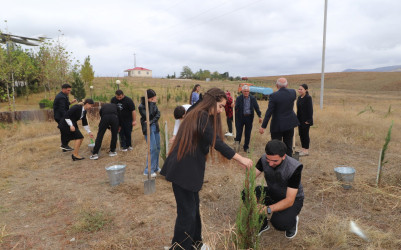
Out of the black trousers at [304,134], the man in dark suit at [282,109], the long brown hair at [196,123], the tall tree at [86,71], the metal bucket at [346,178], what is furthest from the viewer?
the tall tree at [86,71]

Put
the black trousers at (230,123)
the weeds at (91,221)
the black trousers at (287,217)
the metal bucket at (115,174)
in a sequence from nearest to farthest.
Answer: the black trousers at (287,217) → the weeds at (91,221) → the metal bucket at (115,174) → the black trousers at (230,123)

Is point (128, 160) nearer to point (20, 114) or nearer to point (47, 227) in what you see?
point (47, 227)

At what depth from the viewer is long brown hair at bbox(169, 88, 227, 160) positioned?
2098mm

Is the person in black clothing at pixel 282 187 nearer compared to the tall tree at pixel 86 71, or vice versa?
the person in black clothing at pixel 282 187

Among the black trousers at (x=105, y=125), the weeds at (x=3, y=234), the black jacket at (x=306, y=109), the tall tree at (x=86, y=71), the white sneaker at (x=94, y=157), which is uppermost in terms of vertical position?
the tall tree at (x=86, y=71)

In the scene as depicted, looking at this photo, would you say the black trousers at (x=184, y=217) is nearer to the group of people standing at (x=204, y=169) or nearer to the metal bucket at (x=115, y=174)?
the group of people standing at (x=204, y=169)

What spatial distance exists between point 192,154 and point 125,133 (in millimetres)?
4670

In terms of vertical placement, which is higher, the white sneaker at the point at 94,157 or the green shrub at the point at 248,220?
the green shrub at the point at 248,220

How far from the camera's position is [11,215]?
11.3 feet

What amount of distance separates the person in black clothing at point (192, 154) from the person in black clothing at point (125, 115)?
13.4 ft

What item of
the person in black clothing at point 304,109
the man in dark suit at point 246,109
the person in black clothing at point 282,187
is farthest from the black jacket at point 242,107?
the person in black clothing at point 282,187

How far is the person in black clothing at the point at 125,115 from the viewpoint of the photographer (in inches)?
237

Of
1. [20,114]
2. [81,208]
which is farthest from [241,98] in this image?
[20,114]

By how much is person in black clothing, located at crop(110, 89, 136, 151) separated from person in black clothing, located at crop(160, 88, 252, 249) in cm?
407
